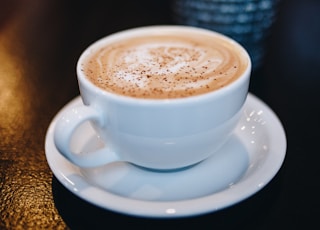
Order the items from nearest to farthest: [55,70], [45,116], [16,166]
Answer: [16,166] < [45,116] < [55,70]

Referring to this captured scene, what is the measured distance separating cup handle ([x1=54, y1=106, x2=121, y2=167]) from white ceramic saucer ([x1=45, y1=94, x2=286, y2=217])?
1.1 inches

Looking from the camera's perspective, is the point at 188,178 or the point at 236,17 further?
the point at 236,17

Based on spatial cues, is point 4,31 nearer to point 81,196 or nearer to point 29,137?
point 29,137

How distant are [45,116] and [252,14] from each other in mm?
505

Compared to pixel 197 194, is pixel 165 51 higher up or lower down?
higher up

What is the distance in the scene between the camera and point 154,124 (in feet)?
1.83

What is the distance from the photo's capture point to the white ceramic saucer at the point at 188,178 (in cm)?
53

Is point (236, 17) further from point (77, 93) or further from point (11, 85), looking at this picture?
point (11, 85)

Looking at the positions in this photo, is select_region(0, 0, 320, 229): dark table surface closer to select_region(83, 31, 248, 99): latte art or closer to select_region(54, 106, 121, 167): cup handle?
select_region(54, 106, 121, 167): cup handle

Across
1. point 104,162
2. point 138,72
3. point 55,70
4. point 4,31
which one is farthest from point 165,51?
point 4,31

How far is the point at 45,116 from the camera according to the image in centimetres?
86

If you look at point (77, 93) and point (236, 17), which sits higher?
point (236, 17)

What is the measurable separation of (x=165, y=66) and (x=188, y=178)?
0.61 feet

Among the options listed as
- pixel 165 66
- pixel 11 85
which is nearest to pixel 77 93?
pixel 11 85
